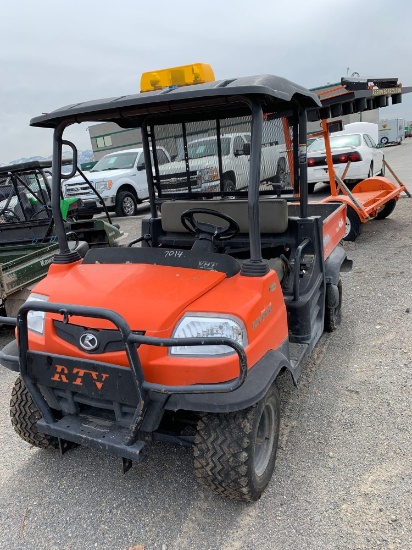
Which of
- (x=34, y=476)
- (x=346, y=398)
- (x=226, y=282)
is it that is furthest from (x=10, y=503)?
(x=346, y=398)

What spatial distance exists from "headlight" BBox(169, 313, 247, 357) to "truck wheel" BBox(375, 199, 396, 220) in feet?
24.5

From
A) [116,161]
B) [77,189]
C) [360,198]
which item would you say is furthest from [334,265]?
[116,161]

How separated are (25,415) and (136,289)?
3.67ft

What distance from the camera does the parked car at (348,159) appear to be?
10.2 metres

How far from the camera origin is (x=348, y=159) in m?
10.1

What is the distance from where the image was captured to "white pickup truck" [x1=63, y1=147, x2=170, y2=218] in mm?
11875

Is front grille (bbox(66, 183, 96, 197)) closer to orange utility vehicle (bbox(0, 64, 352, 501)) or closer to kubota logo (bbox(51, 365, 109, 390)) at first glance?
orange utility vehicle (bbox(0, 64, 352, 501))

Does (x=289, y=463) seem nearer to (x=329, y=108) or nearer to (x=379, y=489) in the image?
(x=379, y=489)

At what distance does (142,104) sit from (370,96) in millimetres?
4983

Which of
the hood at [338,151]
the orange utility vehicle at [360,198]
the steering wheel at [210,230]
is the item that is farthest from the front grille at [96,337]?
the hood at [338,151]

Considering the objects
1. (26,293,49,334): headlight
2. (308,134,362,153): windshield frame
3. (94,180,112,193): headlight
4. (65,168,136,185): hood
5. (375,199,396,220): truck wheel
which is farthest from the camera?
(65,168,136,185): hood

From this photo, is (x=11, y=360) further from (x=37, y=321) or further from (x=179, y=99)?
(x=179, y=99)

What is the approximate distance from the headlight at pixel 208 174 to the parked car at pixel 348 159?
7.10 metres

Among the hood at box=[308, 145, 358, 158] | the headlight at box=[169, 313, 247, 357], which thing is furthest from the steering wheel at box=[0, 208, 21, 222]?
the hood at box=[308, 145, 358, 158]
